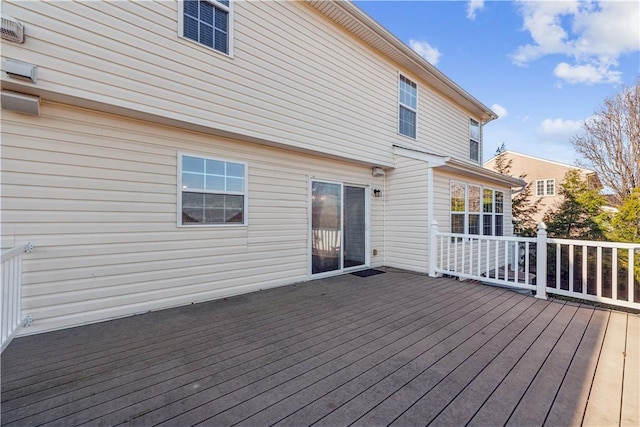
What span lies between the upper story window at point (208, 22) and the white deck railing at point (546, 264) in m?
5.10

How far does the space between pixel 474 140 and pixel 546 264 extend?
278 inches

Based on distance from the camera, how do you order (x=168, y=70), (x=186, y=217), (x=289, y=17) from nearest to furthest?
(x=168, y=70) → (x=186, y=217) → (x=289, y=17)

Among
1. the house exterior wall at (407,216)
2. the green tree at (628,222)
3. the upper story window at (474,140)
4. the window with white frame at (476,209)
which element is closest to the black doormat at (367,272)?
the house exterior wall at (407,216)

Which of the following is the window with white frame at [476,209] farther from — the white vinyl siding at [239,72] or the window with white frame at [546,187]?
the window with white frame at [546,187]

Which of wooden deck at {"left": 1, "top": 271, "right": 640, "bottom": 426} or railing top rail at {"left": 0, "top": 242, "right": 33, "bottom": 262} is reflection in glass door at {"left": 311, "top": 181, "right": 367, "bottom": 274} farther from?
railing top rail at {"left": 0, "top": 242, "right": 33, "bottom": 262}

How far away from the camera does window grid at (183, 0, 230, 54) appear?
3674 mm

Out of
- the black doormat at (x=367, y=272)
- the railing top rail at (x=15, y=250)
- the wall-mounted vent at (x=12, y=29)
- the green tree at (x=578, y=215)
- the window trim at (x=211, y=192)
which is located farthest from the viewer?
the green tree at (x=578, y=215)

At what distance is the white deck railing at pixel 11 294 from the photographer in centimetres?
241

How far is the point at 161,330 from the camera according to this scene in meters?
2.98

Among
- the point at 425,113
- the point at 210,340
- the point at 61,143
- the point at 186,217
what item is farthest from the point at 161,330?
the point at 425,113

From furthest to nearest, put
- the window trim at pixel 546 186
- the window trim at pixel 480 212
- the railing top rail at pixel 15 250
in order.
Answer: the window trim at pixel 546 186 < the window trim at pixel 480 212 < the railing top rail at pixel 15 250

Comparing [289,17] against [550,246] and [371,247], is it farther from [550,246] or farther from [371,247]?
[550,246]

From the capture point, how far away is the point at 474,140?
9805 mm

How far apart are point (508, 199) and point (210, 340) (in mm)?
9971
